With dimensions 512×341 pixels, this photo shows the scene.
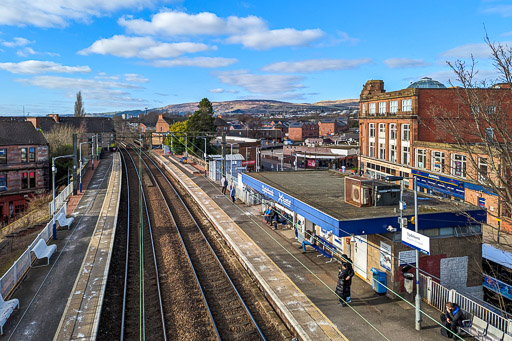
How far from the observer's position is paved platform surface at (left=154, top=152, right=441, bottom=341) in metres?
11.8

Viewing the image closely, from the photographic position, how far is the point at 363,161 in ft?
169

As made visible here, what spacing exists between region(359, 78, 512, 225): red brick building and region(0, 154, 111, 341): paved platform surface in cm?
2592

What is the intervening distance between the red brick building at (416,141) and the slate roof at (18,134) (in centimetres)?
4088

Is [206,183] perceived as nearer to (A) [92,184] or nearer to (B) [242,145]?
(A) [92,184]

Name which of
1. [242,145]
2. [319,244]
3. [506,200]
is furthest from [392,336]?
[242,145]

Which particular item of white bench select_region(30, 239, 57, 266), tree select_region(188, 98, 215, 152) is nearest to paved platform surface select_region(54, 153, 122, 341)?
white bench select_region(30, 239, 57, 266)

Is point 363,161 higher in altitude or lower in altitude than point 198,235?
higher

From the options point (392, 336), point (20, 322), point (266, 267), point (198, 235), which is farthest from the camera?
point (198, 235)

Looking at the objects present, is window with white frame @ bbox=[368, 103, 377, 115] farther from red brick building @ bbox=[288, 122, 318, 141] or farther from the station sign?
red brick building @ bbox=[288, 122, 318, 141]

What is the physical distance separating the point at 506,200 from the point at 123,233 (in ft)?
70.6

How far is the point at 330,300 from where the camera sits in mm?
13922

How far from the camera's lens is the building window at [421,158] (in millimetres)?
38625

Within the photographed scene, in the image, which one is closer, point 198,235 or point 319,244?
point 319,244

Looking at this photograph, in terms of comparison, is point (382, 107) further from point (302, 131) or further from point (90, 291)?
point (302, 131)
